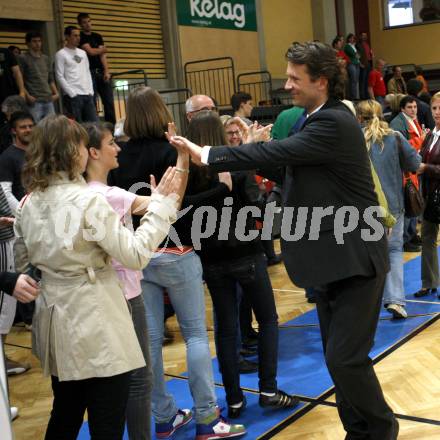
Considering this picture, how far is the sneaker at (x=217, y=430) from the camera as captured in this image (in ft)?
10.1

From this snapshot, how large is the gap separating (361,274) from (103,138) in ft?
3.63

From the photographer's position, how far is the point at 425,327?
459 cm

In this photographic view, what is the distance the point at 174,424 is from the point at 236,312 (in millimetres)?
645

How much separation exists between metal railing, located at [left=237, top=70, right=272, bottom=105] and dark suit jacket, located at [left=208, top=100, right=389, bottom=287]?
1266 centimetres

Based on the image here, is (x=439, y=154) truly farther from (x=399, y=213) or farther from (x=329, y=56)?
(x=329, y=56)

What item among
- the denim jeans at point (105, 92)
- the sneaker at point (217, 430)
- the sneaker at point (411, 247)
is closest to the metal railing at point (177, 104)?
the denim jeans at point (105, 92)

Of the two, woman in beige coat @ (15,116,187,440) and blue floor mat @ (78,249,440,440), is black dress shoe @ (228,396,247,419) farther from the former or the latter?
woman in beige coat @ (15,116,187,440)

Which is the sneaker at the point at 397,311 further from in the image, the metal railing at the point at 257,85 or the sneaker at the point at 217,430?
the metal railing at the point at 257,85

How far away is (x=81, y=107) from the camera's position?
354 inches

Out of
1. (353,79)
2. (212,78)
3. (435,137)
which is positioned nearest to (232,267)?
(435,137)

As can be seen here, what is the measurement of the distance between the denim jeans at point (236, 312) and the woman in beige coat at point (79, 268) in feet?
3.19

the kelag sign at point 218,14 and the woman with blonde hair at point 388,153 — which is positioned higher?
the kelag sign at point 218,14

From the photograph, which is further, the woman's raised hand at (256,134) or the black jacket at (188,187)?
the black jacket at (188,187)

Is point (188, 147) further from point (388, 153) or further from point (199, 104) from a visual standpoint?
point (388, 153)
